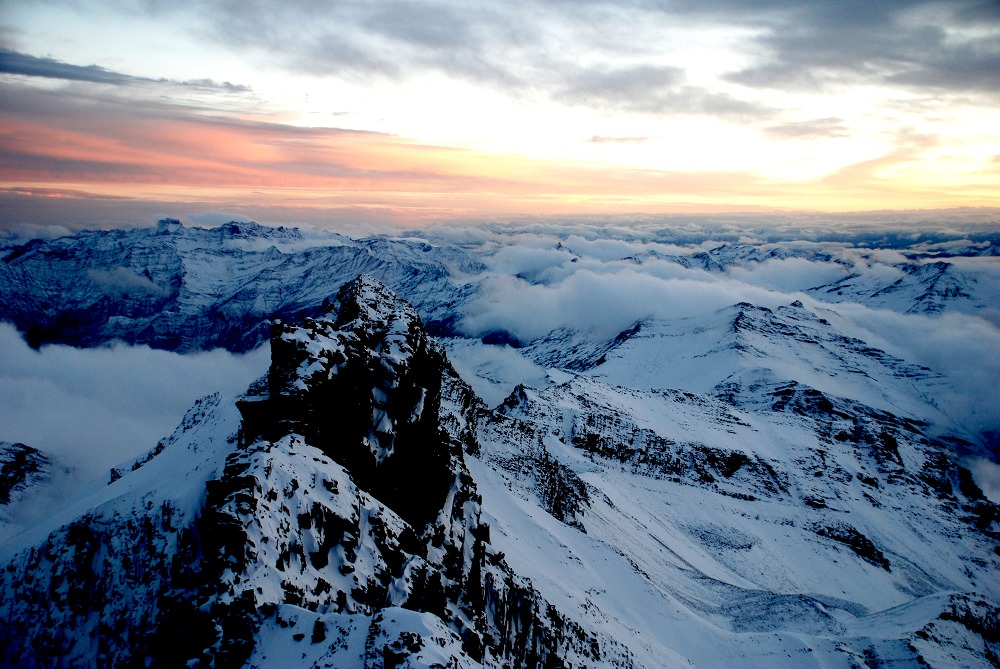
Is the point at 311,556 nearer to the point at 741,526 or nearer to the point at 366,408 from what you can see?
the point at 366,408

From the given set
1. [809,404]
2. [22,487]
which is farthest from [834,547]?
[22,487]

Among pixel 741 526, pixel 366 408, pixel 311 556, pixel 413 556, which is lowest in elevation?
pixel 741 526

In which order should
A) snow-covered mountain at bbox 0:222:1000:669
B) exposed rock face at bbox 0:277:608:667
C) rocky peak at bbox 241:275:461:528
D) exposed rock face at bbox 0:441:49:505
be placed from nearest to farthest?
1. exposed rock face at bbox 0:277:608:667
2. snow-covered mountain at bbox 0:222:1000:669
3. rocky peak at bbox 241:275:461:528
4. exposed rock face at bbox 0:441:49:505

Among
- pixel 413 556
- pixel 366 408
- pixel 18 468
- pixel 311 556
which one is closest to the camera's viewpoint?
pixel 311 556

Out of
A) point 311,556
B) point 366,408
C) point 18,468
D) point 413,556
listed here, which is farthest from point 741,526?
point 18,468

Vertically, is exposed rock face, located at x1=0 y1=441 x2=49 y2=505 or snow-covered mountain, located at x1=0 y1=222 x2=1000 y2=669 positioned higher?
snow-covered mountain, located at x1=0 y1=222 x2=1000 y2=669

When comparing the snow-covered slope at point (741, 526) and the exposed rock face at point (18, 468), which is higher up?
the snow-covered slope at point (741, 526)

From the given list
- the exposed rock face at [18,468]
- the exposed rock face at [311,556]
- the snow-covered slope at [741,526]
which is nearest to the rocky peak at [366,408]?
the exposed rock face at [311,556]

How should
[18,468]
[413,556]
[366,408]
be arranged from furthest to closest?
[18,468], [366,408], [413,556]

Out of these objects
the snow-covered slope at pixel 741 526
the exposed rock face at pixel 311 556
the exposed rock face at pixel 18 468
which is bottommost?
the exposed rock face at pixel 18 468

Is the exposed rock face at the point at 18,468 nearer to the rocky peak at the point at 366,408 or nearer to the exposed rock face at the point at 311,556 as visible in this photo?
→ the exposed rock face at the point at 311,556

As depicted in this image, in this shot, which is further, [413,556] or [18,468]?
[18,468]

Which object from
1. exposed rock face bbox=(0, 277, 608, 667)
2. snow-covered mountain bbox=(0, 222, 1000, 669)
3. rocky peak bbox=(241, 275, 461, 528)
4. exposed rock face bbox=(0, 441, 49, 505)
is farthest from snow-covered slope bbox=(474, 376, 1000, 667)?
exposed rock face bbox=(0, 441, 49, 505)

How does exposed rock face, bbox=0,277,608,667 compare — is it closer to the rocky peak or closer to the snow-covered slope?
the rocky peak
